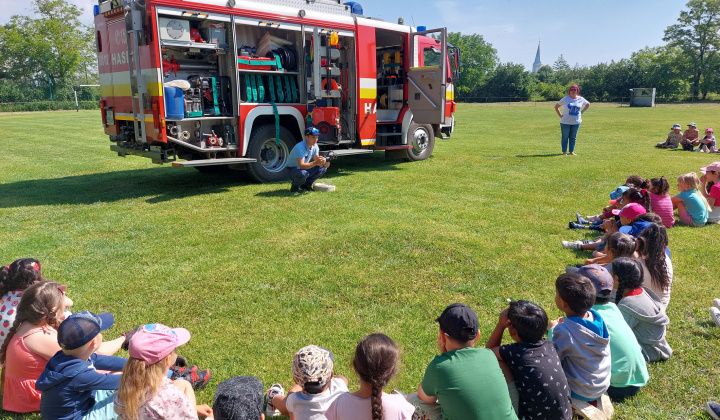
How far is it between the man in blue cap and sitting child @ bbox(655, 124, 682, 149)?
1237cm

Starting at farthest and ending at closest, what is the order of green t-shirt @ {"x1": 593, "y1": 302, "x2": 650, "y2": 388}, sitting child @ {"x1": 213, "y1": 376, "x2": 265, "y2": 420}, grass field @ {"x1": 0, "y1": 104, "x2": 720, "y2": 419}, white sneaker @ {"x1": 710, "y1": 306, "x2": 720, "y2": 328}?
white sneaker @ {"x1": 710, "y1": 306, "x2": 720, "y2": 328}
grass field @ {"x1": 0, "y1": 104, "x2": 720, "y2": 419}
green t-shirt @ {"x1": 593, "y1": 302, "x2": 650, "y2": 388}
sitting child @ {"x1": 213, "y1": 376, "x2": 265, "y2": 420}

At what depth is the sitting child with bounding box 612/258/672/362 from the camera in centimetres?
352

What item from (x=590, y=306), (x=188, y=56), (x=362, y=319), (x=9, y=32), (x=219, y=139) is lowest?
(x=362, y=319)

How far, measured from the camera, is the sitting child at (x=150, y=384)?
2396 mm

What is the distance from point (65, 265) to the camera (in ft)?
18.6

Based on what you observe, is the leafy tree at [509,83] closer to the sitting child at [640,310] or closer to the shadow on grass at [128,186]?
the shadow on grass at [128,186]

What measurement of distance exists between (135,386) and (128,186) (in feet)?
28.3

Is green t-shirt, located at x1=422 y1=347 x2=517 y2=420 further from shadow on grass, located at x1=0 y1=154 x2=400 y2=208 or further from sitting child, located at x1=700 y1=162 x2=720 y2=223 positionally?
shadow on grass, located at x1=0 y1=154 x2=400 y2=208

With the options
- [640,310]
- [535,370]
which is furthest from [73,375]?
[640,310]

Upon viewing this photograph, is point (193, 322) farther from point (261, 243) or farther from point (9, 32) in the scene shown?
point (9, 32)

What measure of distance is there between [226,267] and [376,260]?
67.3 inches

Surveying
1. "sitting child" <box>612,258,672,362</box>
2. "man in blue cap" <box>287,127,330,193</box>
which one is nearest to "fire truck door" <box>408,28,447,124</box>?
"man in blue cap" <box>287,127,330,193</box>

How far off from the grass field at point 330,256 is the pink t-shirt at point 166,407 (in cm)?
88

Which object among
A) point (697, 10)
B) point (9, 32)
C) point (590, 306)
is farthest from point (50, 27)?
point (697, 10)
